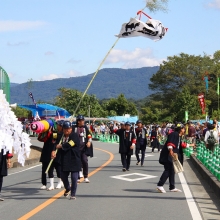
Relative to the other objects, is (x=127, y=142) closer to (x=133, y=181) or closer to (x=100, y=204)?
(x=133, y=181)

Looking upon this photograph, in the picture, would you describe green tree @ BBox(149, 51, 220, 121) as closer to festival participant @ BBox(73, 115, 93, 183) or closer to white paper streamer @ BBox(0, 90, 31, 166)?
festival participant @ BBox(73, 115, 93, 183)

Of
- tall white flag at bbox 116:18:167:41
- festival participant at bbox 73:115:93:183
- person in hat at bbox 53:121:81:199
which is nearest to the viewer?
person in hat at bbox 53:121:81:199

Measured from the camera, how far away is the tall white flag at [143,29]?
1461 centimetres

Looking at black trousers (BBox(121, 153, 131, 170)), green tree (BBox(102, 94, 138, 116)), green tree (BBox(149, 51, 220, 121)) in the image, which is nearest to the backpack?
black trousers (BBox(121, 153, 131, 170))

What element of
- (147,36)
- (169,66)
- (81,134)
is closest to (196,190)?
(81,134)

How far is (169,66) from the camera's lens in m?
85.5

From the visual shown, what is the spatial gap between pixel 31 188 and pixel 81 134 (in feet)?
6.40

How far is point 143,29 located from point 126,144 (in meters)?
5.08

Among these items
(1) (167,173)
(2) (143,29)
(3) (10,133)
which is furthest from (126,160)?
(3) (10,133)

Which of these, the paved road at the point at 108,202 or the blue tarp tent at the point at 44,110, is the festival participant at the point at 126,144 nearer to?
the paved road at the point at 108,202

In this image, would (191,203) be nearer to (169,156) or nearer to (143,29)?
(169,156)

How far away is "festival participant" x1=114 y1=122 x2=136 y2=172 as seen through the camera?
18469 millimetres

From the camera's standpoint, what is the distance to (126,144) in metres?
18.6

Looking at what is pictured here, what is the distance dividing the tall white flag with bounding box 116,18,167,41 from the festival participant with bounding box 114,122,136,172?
4.40 m
